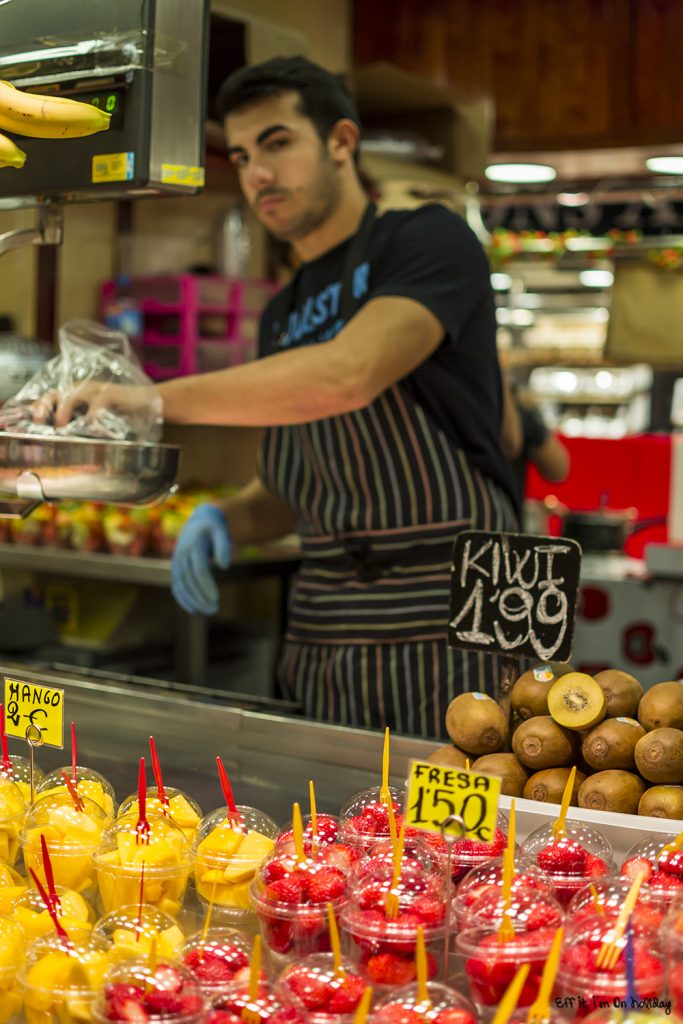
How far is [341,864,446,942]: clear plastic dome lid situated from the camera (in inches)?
47.1

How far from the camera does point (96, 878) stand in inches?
56.8

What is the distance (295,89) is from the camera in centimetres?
258

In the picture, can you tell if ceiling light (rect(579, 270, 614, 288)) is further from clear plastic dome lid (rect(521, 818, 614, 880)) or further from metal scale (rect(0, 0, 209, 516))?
clear plastic dome lid (rect(521, 818, 614, 880))

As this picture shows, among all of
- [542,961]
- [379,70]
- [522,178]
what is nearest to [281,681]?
[542,961]

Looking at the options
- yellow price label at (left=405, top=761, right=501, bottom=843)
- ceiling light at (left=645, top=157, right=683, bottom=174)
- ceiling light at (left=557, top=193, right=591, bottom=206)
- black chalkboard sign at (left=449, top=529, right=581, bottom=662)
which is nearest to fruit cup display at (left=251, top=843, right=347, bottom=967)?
yellow price label at (left=405, top=761, right=501, bottom=843)

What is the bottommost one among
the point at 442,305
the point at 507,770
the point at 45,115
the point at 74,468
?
the point at 507,770

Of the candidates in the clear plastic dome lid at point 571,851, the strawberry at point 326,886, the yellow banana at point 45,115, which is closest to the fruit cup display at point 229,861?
the strawberry at point 326,886

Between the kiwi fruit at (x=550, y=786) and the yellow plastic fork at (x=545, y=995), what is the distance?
1.91 feet

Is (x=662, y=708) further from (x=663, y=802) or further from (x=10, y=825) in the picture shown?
(x=10, y=825)

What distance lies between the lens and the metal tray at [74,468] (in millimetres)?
1841

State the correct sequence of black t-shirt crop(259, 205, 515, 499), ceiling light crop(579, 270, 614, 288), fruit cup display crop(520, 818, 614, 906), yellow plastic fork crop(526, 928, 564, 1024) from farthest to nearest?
1. ceiling light crop(579, 270, 614, 288)
2. black t-shirt crop(259, 205, 515, 499)
3. fruit cup display crop(520, 818, 614, 906)
4. yellow plastic fork crop(526, 928, 564, 1024)

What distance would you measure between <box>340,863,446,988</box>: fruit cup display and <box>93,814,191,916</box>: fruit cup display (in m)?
0.23

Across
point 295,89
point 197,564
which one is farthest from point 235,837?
point 295,89

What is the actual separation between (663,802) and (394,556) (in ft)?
3.65
